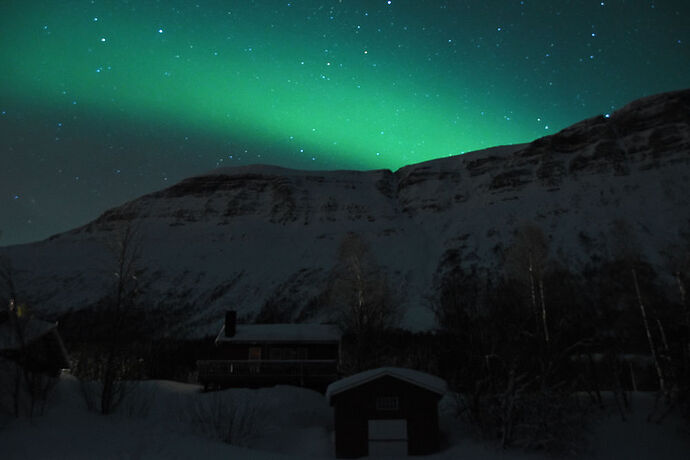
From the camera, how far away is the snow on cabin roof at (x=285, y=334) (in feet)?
114

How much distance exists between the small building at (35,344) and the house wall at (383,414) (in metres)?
14.0

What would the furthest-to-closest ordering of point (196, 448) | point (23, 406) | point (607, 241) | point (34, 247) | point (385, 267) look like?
point (34, 247) → point (385, 267) → point (607, 241) → point (23, 406) → point (196, 448)

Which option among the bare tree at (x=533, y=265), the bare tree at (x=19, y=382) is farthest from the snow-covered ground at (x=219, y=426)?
the bare tree at (x=533, y=265)

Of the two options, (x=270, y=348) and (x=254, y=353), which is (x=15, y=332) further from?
(x=270, y=348)

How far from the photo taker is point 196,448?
1878 centimetres

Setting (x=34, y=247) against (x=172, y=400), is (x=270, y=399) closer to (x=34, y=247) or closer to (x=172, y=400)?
(x=172, y=400)

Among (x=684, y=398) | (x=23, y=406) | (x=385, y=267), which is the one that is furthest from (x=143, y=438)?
(x=385, y=267)

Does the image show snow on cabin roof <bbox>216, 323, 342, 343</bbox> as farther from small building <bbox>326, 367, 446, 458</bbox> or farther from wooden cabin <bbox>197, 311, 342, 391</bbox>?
small building <bbox>326, 367, 446, 458</bbox>

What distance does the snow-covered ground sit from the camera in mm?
18172

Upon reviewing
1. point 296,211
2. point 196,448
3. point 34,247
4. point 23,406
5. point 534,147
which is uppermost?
point 534,147

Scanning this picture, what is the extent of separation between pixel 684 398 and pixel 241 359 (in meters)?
25.5

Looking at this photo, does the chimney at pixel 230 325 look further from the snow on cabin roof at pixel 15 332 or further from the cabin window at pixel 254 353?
the snow on cabin roof at pixel 15 332

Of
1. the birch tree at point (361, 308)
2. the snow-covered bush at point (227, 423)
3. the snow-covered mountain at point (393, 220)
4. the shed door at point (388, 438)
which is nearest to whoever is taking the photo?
the snow-covered bush at point (227, 423)

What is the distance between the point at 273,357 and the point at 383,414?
489 inches
